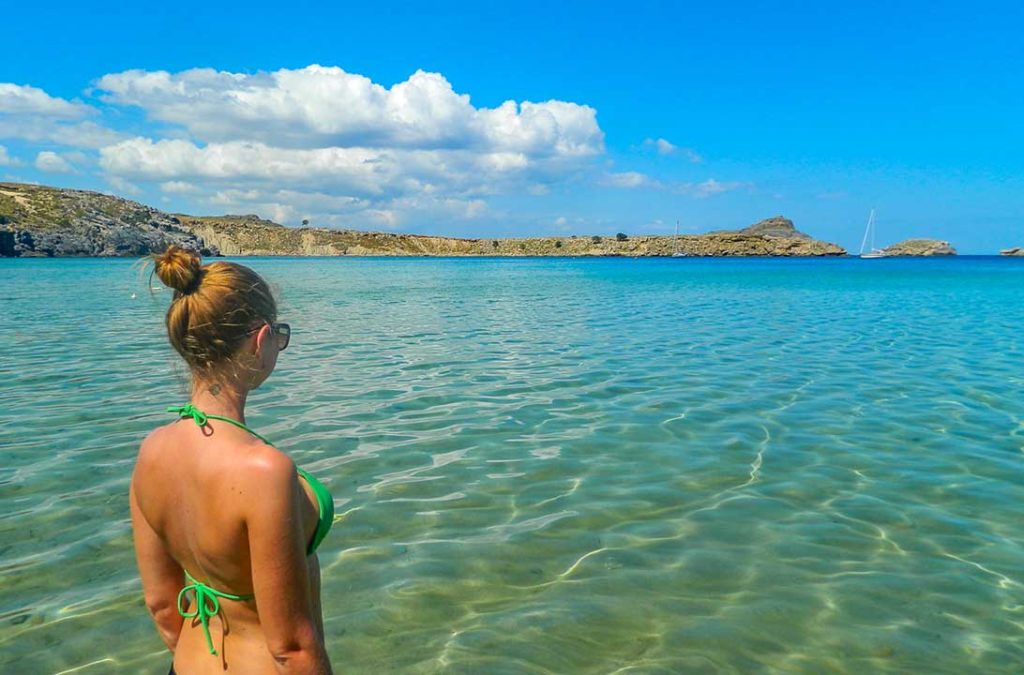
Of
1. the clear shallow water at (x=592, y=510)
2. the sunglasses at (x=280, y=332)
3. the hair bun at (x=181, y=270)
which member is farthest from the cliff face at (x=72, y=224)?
the hair bun at (x=181, y=270)

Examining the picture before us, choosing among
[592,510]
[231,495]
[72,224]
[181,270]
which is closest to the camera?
[231,495]

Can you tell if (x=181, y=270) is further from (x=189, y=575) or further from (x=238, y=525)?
(x=189, y=575)

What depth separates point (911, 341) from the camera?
2078cm

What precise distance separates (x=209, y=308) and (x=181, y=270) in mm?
154

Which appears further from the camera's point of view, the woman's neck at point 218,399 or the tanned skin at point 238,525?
the woman's neck at point 218,399

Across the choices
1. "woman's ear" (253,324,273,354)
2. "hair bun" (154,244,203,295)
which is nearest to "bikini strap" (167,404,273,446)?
"woman's ear" (253,324,273,354)

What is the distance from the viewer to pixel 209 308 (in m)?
2.40

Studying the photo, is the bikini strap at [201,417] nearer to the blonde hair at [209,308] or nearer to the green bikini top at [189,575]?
the green bikini top at [189,575]

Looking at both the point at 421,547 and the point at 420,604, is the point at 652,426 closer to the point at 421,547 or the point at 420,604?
the point at 421,547

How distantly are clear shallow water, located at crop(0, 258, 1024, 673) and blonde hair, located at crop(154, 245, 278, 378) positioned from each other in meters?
0.49

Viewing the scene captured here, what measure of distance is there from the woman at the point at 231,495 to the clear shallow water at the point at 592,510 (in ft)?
1.64

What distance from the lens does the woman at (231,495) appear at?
226 centimetres

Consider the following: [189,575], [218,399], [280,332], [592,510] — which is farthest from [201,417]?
[592,510]

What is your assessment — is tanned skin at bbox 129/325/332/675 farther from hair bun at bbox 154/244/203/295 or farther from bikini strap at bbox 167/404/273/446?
hair bun at bbox 154/244/203/295
